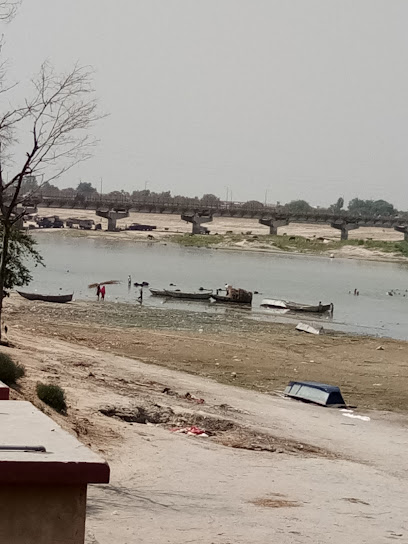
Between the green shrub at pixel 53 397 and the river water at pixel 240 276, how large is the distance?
127ft

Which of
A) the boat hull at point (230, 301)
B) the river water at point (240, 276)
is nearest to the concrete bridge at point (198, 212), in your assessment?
the river water at point (240, 276)

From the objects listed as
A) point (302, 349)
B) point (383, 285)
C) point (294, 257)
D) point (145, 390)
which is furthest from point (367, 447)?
point (294, 257)

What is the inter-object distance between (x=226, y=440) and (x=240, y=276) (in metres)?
78.5

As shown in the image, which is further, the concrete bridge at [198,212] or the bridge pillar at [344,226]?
the bridge pillar at [344,226]

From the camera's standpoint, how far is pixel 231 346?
42.8 m

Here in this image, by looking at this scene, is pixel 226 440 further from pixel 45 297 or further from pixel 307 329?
pixel 45 297

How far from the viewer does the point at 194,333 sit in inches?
1876

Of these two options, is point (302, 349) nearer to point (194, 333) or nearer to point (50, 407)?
point (194, 333)

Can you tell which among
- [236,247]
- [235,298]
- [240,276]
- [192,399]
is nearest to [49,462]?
[192,399]

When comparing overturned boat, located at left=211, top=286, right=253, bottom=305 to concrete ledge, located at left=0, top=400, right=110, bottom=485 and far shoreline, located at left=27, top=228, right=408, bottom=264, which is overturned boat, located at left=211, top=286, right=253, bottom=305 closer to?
concrete ledge, located at left=0, top=400, right=110, bottom=485

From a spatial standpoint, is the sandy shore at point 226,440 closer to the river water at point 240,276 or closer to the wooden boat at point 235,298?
the river water at point 240,276

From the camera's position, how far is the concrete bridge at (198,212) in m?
162

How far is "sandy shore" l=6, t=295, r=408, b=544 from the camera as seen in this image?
14.4 meters

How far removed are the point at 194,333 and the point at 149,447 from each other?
95.7 ft
